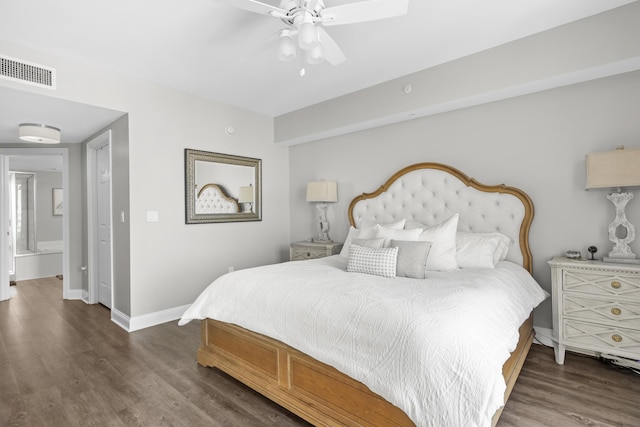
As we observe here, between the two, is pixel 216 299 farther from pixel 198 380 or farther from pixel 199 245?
pixel 199 245

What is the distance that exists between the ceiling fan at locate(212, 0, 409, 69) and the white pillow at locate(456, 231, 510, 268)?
1.95 metres

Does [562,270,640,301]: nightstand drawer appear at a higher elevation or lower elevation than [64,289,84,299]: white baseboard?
higher

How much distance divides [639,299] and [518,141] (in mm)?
1547

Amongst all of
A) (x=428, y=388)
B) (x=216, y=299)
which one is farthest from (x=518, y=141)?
(x=216, y=299)

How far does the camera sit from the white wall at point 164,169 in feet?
10.3

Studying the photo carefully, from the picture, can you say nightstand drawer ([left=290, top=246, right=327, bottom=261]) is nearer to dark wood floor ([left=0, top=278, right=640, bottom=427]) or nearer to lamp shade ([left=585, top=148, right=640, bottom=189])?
dark wood floor ([left=0, top=278, right=640, bottom=427])

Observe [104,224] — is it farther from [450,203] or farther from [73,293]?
[450,203]

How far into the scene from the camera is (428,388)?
137 centimetres

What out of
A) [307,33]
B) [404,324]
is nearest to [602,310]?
[404,324]

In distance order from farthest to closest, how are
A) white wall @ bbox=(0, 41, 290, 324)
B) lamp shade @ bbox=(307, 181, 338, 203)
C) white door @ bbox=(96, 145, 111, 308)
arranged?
lamp shade @ bbox=(307, 181, 338, 203), white door @ bbox=(96, 145, 111, 308), white wall @ bbox=(0, 41, 290, 324)

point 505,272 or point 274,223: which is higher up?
point 274,223

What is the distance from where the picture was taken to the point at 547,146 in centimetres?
290

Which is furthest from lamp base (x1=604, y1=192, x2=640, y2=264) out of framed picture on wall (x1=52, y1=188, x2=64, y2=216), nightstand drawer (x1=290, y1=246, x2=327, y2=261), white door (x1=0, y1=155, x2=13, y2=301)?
framed picture on wall (x1=52, y1=188, x2=64, y2=216)

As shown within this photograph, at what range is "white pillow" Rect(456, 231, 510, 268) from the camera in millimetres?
2746
